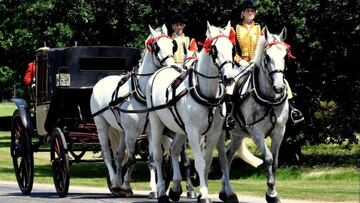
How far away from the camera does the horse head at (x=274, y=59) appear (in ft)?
44.6

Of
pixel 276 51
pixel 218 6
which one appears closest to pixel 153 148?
pixel 276 51

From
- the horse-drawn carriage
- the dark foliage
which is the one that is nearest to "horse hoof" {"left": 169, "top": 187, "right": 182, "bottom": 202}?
the horse-drawn carriage

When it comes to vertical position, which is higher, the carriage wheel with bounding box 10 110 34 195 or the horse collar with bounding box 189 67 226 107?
the horse collar with bounding box 189 67 226 107

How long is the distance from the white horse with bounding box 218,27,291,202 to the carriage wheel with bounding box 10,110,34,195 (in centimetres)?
513

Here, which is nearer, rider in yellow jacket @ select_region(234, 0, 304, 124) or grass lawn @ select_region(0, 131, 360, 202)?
rider in yellow jacket @ select_region(234, 0, 304, 124)

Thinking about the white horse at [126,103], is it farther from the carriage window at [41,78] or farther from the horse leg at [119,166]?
the carriage window at [41,78]

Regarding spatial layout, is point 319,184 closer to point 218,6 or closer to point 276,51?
point 218,6

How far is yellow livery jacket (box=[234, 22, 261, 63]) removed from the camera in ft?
49.3

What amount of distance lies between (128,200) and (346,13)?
13099 millimetres

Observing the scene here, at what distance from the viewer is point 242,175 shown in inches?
1120

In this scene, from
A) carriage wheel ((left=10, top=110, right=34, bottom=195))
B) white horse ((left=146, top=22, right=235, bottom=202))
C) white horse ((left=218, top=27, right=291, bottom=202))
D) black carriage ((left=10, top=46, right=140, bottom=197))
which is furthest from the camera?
carriage wheel ((left=10, top=110, right=34, bottom=195))

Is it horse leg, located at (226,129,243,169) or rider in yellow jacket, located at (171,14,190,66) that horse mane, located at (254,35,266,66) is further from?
rider in yellow jacket, located at (171,14,190,66)

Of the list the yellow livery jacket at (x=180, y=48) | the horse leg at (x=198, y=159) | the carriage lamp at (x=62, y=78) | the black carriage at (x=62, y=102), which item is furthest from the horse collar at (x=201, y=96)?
Answer: the carriage lamp at (x=62, y=78)

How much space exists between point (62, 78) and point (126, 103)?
2.10 m
